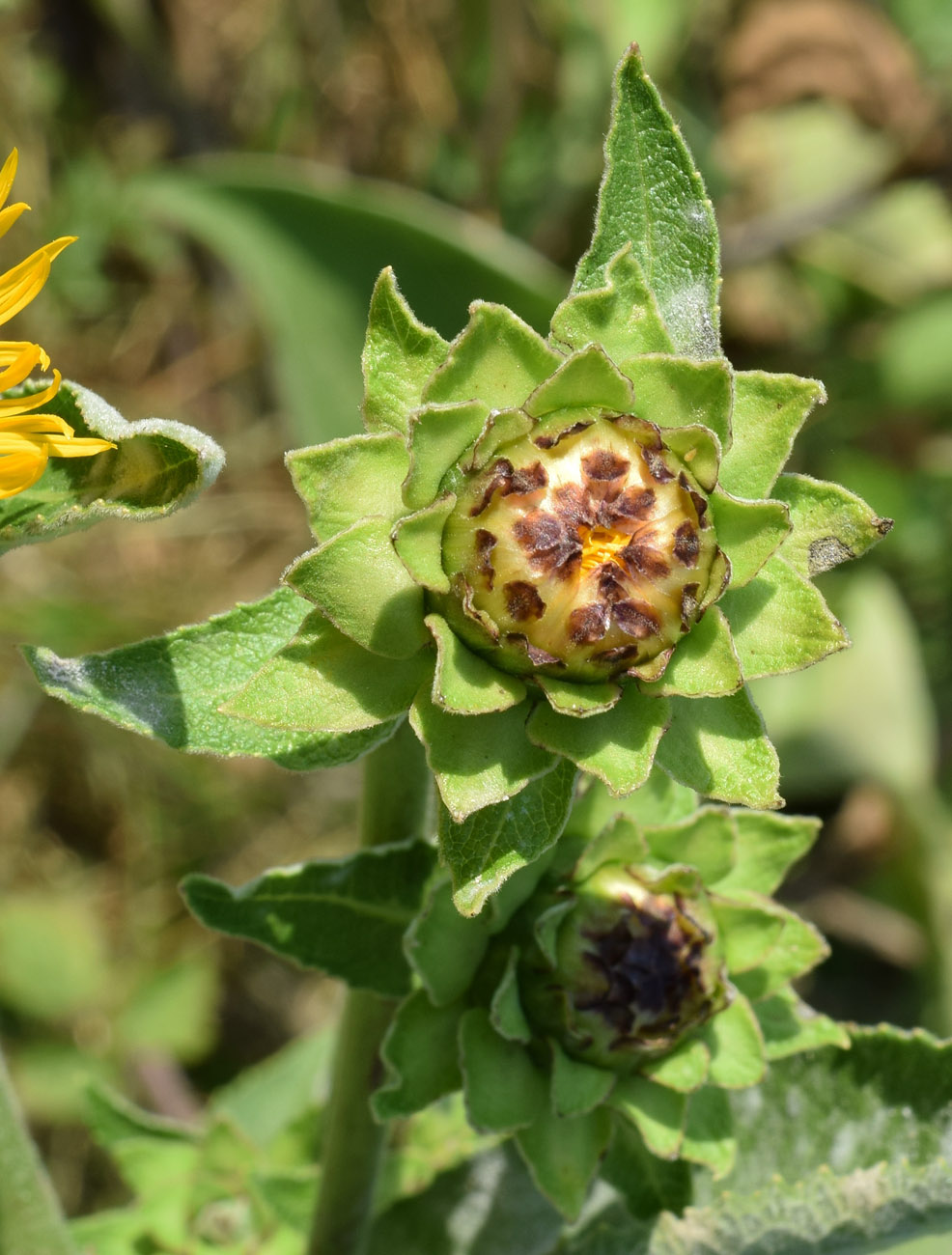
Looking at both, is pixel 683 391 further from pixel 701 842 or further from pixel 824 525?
pixel 701 842

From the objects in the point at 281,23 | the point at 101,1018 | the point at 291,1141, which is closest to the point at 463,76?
the point at 281,23

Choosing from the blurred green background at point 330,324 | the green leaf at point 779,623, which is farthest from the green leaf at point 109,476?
the blurred green background at point 330,324

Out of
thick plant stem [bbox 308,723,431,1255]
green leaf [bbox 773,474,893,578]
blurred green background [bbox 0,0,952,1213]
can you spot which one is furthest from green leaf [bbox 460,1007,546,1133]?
blurred green background [bbox 0,0,952,1213]

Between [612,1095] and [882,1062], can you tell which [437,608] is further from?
[882,1062]

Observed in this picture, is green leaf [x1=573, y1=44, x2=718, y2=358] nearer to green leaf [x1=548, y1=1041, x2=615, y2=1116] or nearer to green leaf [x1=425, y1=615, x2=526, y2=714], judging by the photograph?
green leaf [x1=425, y1=615, x2=526, y2=714]

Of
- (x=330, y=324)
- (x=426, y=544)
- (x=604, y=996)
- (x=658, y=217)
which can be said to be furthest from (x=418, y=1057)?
(x=330, y=324)

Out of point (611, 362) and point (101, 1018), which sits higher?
point (611, 362)
